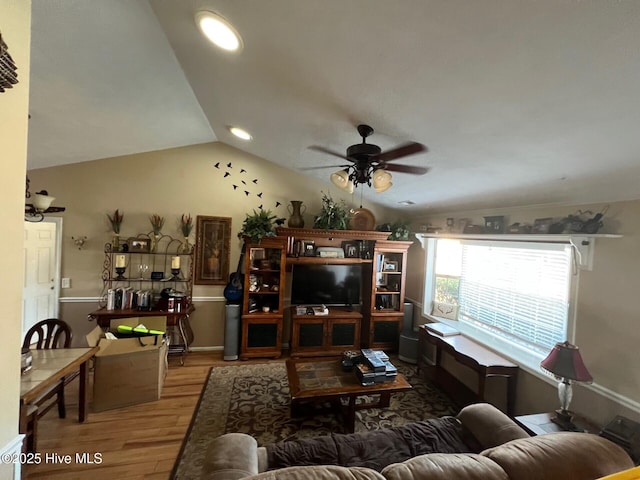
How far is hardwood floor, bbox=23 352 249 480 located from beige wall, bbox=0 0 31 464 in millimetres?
959

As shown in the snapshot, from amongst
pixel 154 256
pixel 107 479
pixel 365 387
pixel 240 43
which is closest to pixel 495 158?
pixel 240 43

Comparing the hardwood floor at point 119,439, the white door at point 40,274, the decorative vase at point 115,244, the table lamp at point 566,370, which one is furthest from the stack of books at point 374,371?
the white door at point 40,274

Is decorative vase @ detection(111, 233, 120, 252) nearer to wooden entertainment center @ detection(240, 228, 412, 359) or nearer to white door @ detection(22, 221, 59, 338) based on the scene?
white door @ detection(22, 221, 59, 338)

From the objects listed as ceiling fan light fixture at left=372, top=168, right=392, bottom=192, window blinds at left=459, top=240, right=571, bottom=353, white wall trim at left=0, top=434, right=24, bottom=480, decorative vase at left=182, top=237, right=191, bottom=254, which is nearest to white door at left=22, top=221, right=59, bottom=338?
decorative vase at left=182, top=237, right=191, bottom=254

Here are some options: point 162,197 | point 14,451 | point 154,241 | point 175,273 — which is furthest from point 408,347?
point 162,197

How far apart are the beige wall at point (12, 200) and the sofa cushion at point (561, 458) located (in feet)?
7.23

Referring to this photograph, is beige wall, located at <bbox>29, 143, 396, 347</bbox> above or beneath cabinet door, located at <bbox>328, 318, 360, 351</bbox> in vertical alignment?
above

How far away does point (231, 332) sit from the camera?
368 centimetres

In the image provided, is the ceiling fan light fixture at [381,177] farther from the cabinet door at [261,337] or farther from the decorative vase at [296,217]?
the cabinet door at [261,337]

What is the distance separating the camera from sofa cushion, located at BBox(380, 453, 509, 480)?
3.32 ft

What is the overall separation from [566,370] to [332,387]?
173 cm

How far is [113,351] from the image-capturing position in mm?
2586

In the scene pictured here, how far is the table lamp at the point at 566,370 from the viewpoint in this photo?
1.80 m

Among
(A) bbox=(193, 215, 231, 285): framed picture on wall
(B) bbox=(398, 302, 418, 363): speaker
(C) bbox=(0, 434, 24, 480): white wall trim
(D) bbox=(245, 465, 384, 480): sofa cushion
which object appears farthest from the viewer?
(A) bbox=(193, 215, 231, 285): framed picture on wall
